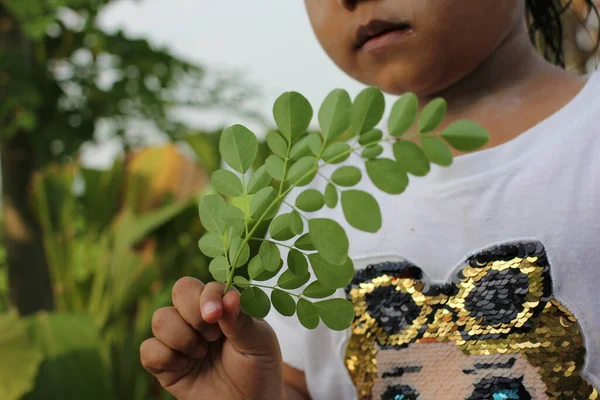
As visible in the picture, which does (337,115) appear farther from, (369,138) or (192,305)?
(192,305)

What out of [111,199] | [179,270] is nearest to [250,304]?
[179,270]

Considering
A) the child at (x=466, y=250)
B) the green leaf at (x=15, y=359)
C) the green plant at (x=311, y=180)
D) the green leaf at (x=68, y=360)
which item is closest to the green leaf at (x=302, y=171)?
the green plant at (x=311, y=180)

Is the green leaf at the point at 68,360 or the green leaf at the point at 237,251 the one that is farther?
the green leaf at the point at 68,360

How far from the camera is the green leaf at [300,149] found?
0.31 m

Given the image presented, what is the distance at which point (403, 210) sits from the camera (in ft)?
1.65

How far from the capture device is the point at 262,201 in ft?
1.05

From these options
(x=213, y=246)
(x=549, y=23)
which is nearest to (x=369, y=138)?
(x=213, y=246)

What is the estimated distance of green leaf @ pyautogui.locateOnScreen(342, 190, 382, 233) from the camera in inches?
10.8

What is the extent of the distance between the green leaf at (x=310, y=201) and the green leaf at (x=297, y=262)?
30 mm

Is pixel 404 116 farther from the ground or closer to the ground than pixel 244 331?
farther from the ground

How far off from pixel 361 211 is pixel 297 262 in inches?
2.7

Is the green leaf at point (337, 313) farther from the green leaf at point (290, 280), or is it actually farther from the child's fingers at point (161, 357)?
the child's fingers at point (161, 357)

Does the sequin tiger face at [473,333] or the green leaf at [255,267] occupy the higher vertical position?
the green leaf at [255,267]

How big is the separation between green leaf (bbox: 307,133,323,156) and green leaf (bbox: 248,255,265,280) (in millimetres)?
65
